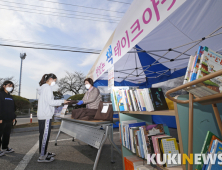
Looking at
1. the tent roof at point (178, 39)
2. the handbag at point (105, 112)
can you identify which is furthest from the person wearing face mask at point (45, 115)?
the tent roof at point (178, 39)

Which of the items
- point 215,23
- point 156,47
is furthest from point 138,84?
point 215,23

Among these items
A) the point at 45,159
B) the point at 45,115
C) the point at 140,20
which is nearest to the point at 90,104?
the point at 45,115

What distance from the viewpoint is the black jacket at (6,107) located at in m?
3.21

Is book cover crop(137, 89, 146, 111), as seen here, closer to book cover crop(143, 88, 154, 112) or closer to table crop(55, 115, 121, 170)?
book cover crop(143, 88, 154, 112)

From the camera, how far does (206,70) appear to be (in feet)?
2.95

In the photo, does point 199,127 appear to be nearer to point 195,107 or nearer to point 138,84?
point 195,107

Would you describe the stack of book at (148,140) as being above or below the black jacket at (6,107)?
below

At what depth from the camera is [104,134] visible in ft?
7.46

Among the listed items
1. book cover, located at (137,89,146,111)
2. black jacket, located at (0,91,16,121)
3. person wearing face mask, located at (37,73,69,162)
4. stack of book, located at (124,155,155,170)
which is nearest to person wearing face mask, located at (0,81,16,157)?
black jacket, located at (0,91,16,121)

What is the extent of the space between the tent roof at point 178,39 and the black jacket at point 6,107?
146 inches

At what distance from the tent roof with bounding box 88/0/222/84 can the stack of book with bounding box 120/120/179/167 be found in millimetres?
2315

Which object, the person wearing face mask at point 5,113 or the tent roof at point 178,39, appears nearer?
the tent roof at point 178,39

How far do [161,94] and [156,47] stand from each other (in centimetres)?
301

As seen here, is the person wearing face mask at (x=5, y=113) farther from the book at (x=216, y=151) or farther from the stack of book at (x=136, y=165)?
the book at (x=216, y=151)
